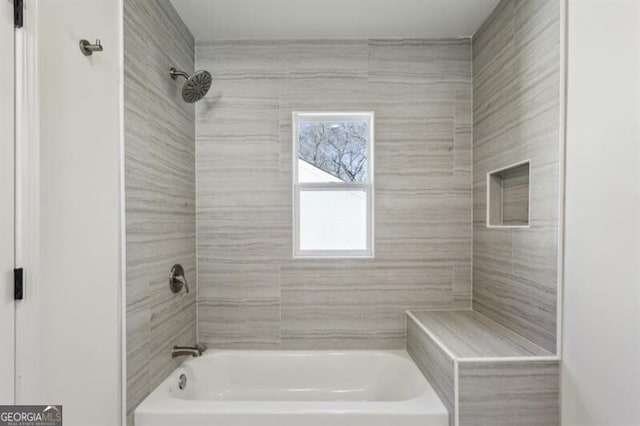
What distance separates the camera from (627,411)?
4.10 feet

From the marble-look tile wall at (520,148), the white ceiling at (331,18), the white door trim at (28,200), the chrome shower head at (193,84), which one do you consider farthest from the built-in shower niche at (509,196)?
the white door trim at (28,200)

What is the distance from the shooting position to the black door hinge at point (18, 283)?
1.08m

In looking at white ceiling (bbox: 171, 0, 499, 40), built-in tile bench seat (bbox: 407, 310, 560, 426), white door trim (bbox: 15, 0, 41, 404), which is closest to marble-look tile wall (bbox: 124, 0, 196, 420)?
white ceiling (bbox: 171, 0, 499, 40)

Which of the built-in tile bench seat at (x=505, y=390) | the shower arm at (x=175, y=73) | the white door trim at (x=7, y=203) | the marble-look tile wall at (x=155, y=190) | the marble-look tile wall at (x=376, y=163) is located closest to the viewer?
the white door trim at (x=7, y=203)

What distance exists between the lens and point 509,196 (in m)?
2.19

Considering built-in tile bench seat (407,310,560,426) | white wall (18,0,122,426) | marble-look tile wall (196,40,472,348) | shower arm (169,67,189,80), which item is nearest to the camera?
white wall (18,0,122,426)

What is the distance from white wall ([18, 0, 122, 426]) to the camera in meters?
1.18

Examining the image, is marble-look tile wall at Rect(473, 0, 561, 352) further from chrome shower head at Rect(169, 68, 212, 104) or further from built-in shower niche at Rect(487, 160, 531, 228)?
chrome shower head at Rect(169, 68, 212, 104)

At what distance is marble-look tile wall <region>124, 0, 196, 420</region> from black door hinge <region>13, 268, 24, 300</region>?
0.55m

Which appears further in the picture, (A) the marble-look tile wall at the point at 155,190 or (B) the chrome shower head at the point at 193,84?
(B) the chrome shower head at the point at 193,84

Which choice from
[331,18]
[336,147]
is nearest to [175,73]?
[331,18]

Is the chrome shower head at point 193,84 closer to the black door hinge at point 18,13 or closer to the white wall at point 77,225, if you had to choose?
the white wall at point 77,225

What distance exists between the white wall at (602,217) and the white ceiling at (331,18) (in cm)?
87

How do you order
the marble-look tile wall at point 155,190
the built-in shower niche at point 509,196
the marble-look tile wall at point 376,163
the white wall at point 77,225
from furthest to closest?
the marble-look tile wall at point 376,163 < the built-in shower niche at point 509,196 < the marble-look tile wall at point 155,190 < the white wall at point 77,225
